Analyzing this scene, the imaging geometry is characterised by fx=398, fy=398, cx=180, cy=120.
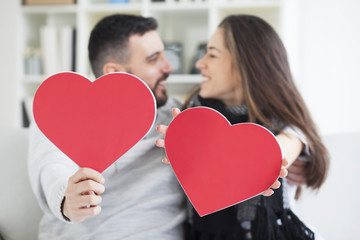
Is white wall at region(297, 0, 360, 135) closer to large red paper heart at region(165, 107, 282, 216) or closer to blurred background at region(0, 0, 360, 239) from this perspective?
blurred background at region(0, 0, 360, 239)

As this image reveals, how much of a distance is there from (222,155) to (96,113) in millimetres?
316

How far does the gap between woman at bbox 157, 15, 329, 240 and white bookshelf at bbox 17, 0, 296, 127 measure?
118 centimetres

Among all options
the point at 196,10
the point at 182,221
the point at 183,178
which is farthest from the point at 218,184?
the point at 196,10

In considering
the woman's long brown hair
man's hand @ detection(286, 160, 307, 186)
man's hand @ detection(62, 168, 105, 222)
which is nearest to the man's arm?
man's hand @ detection(62, 168, 105, 222)

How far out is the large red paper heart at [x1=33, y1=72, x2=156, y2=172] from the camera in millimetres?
933

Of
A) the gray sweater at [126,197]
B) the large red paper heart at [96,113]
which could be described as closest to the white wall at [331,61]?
the gray sweater at [126,197]

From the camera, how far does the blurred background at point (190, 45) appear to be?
276 cm

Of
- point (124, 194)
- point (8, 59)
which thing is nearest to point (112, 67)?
point (124, 194)

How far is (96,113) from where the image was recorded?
0.94 m

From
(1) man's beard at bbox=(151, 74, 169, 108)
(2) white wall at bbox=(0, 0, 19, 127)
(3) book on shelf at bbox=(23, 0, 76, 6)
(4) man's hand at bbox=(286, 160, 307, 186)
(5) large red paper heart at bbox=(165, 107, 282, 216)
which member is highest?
(5) large red paper heart at bbox=(165, 107, 282, 216)

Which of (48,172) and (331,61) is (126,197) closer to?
(48,172)

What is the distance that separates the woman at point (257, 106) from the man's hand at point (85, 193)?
1.62 ft

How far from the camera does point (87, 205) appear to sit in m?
0.92

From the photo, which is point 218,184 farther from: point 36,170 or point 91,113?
point 36,170
